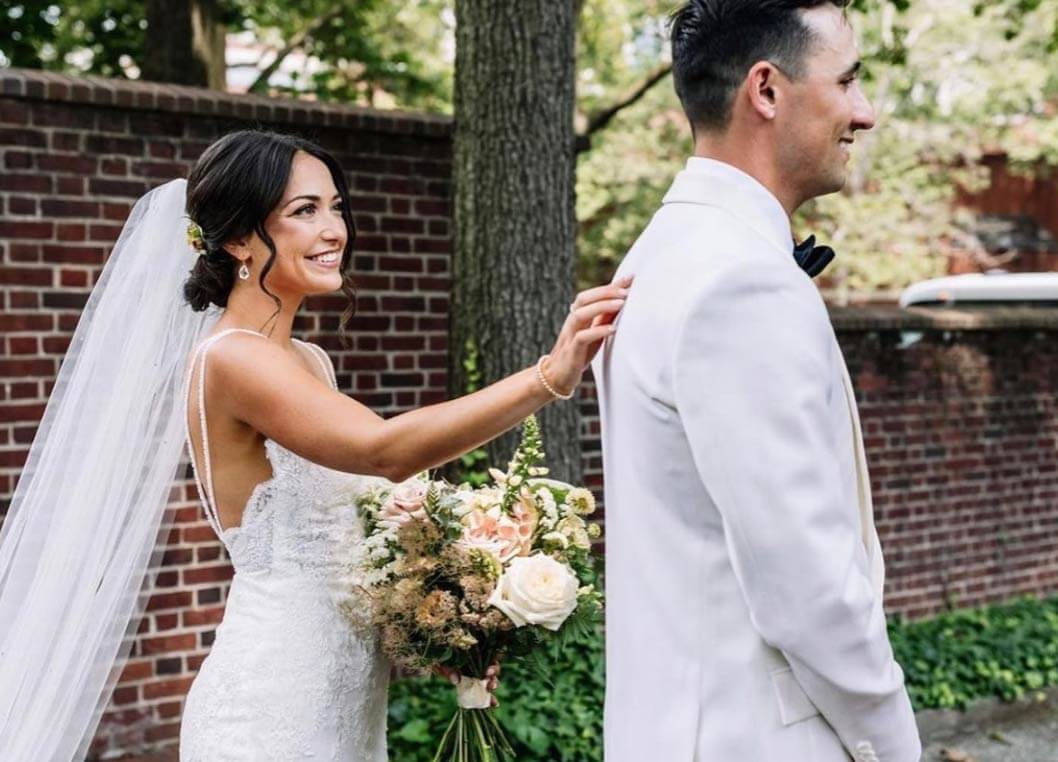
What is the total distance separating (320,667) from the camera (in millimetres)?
2881

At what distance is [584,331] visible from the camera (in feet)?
7.27

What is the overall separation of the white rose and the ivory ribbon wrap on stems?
28 cm

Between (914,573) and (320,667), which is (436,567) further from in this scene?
(914,573)

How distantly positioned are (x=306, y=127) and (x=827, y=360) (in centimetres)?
411

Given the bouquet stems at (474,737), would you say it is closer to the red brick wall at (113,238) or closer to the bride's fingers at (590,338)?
the bride's fingers at (590,338)

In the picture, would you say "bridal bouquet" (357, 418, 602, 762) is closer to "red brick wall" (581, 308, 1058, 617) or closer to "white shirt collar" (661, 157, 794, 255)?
"white shirt collar" (661, 157, 794, 255)

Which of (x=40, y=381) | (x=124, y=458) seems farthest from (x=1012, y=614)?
(x=124, y=458)

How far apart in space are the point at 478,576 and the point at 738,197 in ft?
3.44

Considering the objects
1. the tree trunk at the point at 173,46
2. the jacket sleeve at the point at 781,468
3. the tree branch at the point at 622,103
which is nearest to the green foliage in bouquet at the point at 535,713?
the jacket sleeve at the point at 781,468

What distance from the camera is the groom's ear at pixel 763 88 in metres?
2.04

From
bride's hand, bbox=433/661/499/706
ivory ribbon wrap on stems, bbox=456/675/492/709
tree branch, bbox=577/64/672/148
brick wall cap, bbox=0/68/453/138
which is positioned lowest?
ivory ribbon wrap on stems, bbox=456/675/492/709

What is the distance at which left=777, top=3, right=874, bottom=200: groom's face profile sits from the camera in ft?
6.68

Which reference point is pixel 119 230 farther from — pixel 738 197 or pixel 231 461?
pixel 738 197

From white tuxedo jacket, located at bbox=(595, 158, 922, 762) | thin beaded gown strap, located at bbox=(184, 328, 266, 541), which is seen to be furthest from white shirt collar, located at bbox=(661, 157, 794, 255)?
thin beaded gown strap, located at bbox=(184, 328, 266, 541)
